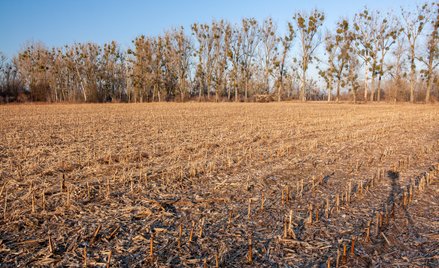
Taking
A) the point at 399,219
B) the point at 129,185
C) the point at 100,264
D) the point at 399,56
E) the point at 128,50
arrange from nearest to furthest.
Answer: the point at 100,264 < the point at 399,219 < the point at 129,185 < the point at 399,56 < the point at 128,50

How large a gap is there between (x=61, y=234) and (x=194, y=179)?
3.04 meters

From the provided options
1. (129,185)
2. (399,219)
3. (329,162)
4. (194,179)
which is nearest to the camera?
(399,219)

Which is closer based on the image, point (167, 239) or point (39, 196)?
point (167, 239)

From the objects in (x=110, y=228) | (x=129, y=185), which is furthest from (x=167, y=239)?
(x=129, y=185)

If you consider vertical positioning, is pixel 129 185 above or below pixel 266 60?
below

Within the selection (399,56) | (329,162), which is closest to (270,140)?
(329,162)

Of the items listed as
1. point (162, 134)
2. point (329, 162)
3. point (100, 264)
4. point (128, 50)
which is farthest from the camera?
point (128, 50)

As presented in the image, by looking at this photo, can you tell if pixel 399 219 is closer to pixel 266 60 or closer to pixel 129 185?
pixel 129 185

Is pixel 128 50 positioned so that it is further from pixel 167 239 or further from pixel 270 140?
pixel 167 239

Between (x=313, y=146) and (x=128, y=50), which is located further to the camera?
(x=128, y=50)

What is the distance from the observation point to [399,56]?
168 feet

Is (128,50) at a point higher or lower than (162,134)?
higher

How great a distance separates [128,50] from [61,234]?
6136 cm

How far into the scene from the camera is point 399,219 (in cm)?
473
